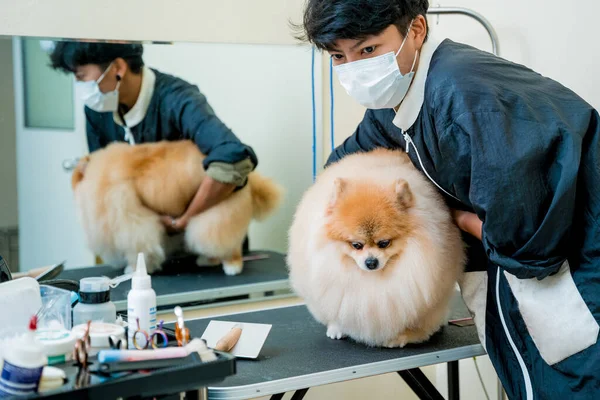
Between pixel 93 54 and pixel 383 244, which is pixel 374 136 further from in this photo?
pixel 93 54

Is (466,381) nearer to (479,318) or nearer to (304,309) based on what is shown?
(304,309)

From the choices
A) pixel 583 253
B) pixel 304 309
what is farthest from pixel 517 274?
pixel 304 309

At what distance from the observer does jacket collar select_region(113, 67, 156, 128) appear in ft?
6.31

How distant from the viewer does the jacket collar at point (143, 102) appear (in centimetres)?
192

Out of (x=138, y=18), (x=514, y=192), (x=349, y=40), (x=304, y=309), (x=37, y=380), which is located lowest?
(x=304, y=309)

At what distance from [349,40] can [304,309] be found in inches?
33.1

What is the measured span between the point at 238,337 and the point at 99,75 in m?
0.94

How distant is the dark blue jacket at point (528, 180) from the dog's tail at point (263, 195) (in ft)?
3.06

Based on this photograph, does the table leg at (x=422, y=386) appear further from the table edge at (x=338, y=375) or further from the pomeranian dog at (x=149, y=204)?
the pomeranian dog at (x=149, y=204)

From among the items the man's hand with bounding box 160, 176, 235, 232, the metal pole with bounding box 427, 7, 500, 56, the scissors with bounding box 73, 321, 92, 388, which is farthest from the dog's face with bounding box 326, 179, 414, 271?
the man's hand with bounding box 160, 176, 235, 232

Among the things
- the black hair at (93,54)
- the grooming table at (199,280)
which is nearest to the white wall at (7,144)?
the black hair at (93,54)

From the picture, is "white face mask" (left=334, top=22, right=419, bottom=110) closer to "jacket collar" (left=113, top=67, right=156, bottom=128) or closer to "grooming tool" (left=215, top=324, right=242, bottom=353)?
"grooming tool" (left=215, top=324, right=242, bottom=353)

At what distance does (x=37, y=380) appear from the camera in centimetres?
84

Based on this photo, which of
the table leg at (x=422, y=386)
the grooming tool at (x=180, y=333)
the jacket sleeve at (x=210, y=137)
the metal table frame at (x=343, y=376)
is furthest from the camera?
the jacket sleeve at (x=210, y=137)
